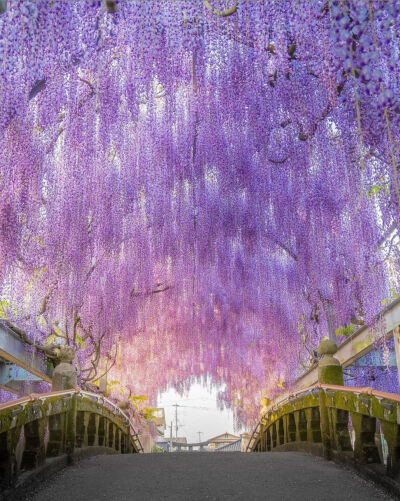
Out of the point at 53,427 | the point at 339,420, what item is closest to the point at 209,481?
the point at 339,420

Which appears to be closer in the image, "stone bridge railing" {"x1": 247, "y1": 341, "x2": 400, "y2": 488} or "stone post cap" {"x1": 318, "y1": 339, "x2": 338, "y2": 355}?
"stone bridge railing" {"x1": 247, "y1": 341, "x2": 400, "y2": 488}

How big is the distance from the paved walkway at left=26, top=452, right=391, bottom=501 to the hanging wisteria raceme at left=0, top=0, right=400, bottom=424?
254 cm

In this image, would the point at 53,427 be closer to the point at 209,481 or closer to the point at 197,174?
the point at 209,481

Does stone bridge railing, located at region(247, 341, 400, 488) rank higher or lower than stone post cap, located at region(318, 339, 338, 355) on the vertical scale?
lower

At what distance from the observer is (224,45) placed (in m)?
6.00

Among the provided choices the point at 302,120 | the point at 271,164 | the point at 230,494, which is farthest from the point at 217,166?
the point at 230,494

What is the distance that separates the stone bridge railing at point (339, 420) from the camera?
417cm

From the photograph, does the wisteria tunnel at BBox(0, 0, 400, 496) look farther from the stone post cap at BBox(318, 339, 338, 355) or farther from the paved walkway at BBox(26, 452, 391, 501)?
the stone post cap at BBox(318, 339, 338, 355)

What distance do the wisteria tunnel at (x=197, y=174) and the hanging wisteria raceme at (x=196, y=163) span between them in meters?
0.03

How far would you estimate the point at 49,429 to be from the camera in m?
5.96

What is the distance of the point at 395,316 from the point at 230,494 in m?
5.21

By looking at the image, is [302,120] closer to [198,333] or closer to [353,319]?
[353,319]

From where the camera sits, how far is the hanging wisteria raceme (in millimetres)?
4992

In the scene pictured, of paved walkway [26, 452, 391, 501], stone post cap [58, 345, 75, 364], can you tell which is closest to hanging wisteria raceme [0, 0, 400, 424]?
stone post cap [58, 345, 75, 364]
